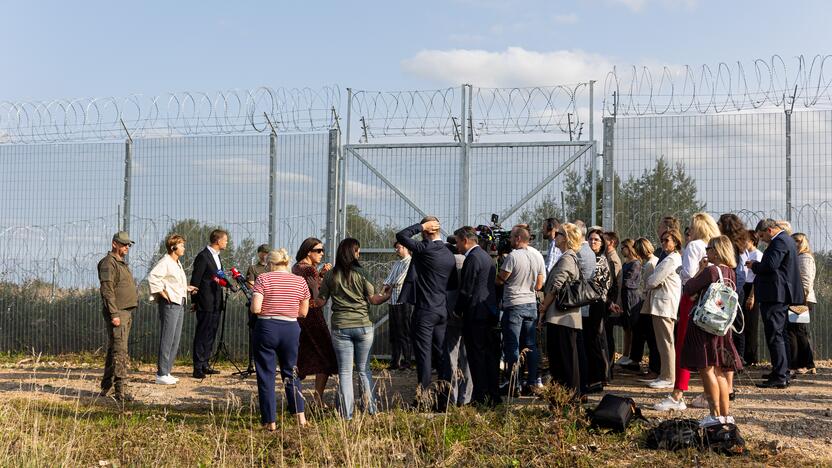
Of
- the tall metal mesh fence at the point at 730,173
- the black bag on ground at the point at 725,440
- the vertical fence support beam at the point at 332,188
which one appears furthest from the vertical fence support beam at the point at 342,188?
the black bag on ground at the point at 725,440

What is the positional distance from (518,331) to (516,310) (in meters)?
0.20

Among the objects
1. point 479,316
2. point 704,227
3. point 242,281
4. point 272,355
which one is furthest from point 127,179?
point 704,227

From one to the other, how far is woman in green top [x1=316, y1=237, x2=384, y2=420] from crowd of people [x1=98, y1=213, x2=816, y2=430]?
12 mm

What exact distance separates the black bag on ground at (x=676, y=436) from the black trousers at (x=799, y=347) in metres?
3.43

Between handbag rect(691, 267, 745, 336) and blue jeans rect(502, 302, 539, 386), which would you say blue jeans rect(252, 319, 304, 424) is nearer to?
blue jeans rect(502, 302, 539, 386)

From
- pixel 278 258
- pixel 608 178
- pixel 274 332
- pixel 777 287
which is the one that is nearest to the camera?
pixel 274 332

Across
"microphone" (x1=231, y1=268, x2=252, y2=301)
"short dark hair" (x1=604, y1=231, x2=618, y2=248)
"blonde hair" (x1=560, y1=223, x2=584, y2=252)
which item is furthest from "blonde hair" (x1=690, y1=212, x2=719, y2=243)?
"microphone" (x1=231, y1=268, x2=252, y2=301)

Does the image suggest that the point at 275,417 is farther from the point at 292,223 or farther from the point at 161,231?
the point at 161,231

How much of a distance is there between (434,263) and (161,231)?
623 centimetres

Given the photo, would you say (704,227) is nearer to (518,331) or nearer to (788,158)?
(518,331)

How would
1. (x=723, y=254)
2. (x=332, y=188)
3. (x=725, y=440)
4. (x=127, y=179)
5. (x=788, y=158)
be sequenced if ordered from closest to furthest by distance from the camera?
(x=725, y=440) < (x=723, y=254) < (x=788, y=158) < (x=332, y=188) < (x=127, y=179)

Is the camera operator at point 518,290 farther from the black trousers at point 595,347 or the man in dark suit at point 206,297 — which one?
the man in dark suit at point 206,297

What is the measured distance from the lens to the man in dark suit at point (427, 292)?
8.02 meters

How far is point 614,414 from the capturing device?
6.95 metres
